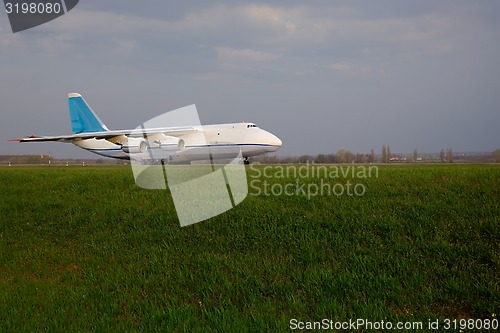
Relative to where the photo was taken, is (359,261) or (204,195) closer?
(359,261)

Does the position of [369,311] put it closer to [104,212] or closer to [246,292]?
[246,292]

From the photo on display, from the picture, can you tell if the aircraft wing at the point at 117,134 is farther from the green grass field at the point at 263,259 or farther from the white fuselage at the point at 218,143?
the green grass field at the point at 263,259

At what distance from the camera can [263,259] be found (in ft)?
33.1

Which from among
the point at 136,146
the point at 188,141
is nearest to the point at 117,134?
the point at 136,146

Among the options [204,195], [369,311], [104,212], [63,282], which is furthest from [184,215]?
[369,311]

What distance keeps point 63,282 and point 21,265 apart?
1746 millimetres

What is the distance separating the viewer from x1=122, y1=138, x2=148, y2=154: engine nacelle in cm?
3148

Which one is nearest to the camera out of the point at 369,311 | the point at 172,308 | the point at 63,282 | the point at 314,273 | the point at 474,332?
the point at 474,332

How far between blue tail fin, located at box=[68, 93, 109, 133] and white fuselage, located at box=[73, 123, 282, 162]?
372 inches

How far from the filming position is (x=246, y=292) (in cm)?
898

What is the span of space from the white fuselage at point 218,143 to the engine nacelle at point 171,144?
0.71 ft

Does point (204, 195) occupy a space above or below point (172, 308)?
above

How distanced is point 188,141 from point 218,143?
A: 2820 mm

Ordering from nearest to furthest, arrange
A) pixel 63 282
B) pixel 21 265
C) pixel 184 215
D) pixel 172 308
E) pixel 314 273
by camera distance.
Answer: pixel 172 308, pixel 314 273, pixel 63 282, pixel 21 265, pixel 184 215
